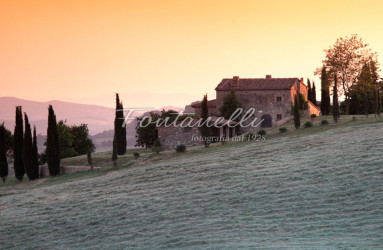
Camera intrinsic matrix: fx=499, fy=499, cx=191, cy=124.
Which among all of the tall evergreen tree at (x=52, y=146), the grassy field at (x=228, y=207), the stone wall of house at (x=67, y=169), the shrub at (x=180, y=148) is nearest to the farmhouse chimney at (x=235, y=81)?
the shrub at (x=180, y=148)

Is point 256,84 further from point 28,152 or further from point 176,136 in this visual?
point 28,152

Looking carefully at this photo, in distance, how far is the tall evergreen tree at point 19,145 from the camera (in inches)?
1832

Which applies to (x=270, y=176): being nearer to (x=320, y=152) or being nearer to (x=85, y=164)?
(x=320, y=152)

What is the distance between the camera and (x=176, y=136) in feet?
198

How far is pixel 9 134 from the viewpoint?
220 ft

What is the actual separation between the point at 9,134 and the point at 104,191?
143 ft

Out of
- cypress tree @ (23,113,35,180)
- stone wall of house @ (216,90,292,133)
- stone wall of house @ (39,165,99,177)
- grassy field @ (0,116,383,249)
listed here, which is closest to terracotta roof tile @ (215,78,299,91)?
stone wall of house @ (216,90,292,133)

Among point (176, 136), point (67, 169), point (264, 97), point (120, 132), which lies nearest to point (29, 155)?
point (67, 169)

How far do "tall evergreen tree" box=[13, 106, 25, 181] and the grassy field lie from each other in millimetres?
16619

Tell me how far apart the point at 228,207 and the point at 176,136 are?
1606 inches

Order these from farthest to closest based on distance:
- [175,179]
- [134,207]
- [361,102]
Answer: [361,102] < [175,179] < [134,207]

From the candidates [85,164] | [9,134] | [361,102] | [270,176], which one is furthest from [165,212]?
[361,102]

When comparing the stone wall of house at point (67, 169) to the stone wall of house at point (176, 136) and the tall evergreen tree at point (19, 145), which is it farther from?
the stone wall of house at point (176, 136)

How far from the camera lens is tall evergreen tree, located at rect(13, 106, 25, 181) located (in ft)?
153
